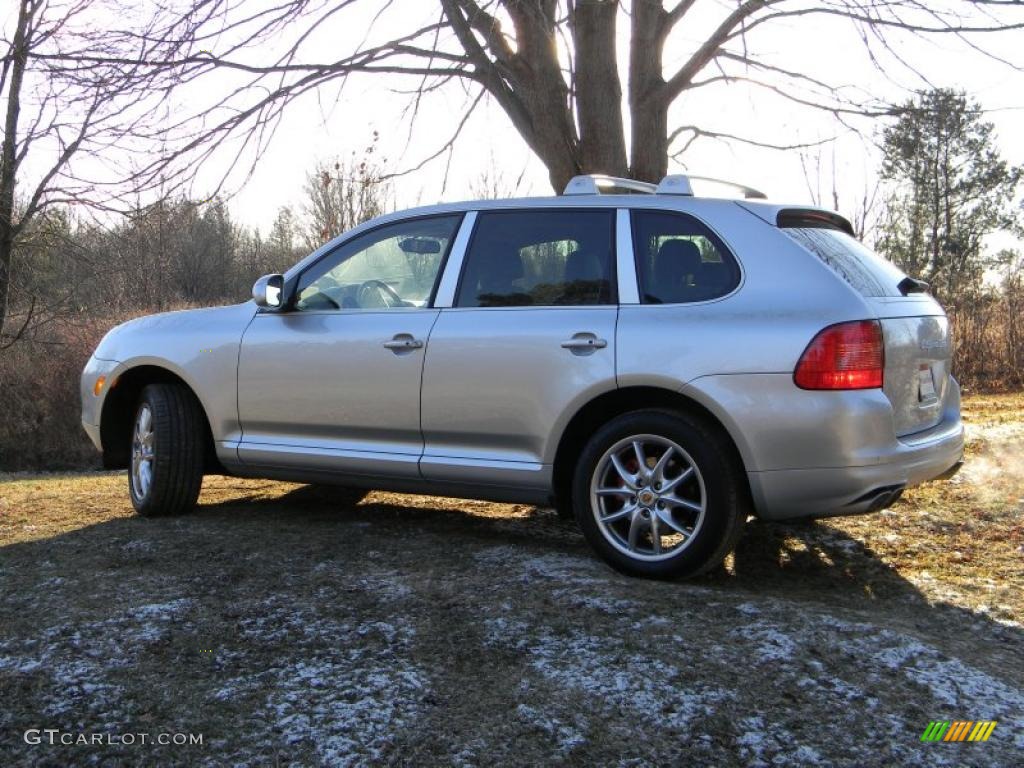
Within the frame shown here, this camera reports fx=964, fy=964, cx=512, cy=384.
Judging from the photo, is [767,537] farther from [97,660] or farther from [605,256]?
[97,660]

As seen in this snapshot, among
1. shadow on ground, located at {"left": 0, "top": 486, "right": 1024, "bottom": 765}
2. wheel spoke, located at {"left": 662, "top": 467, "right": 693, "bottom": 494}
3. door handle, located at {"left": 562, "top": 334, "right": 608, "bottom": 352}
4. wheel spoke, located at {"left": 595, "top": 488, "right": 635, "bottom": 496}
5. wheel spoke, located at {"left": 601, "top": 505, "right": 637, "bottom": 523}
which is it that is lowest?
shadow on ground, located at {"left": 0, "top": 486, "right": 1024, "bottom": 765}

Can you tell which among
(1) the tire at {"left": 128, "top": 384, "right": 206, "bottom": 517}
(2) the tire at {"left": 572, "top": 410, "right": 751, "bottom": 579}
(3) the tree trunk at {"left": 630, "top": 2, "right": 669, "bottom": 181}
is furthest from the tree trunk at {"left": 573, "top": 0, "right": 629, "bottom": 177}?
(2) the tire at {"left": 572, "top": 410, "right": 751, "bottom": 579}

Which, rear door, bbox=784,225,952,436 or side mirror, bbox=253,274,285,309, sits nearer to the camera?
rear door, bbox=784,225,952,436

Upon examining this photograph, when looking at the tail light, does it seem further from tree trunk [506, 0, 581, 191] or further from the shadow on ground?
tree trunk [506, 0, 581, 191]

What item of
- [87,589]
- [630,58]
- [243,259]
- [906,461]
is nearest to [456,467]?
[87,589]

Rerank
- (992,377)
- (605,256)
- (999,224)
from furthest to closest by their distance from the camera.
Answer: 1. (999,224)
2. (992,377)
3. (605,256)

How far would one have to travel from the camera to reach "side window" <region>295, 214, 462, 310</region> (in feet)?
16.3

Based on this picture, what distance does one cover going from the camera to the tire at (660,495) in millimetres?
3975

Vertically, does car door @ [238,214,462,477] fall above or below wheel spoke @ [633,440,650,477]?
above

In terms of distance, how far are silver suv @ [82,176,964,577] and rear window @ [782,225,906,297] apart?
19mm

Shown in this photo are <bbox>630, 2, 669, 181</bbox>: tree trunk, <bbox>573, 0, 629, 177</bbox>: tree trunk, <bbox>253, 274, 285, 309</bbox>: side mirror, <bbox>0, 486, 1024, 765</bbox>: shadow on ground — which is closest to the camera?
<bbox>0, 486, 1024, 765</bbox>: shadow on ground

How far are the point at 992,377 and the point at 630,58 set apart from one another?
8.56 metres

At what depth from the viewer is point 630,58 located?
883cm

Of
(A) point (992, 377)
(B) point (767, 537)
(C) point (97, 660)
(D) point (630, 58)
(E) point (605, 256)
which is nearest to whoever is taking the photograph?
(C) point (97, 660)
